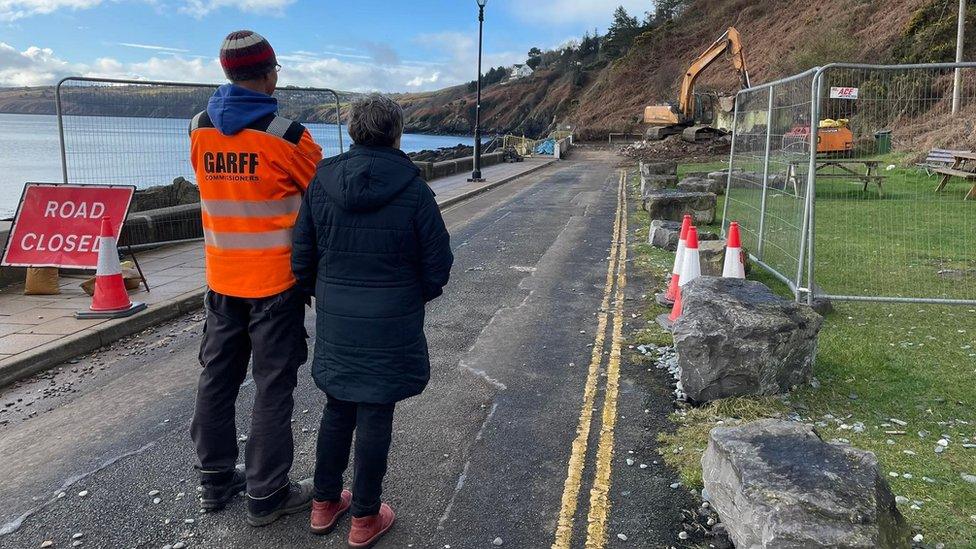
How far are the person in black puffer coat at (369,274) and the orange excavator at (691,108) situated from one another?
3371 centimetres

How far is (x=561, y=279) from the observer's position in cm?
928

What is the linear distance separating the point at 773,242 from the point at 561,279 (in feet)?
9.51

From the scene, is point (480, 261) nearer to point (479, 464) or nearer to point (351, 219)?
point (479, 464)

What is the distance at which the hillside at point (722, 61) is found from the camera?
135ft

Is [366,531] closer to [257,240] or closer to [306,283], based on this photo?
[306,283]

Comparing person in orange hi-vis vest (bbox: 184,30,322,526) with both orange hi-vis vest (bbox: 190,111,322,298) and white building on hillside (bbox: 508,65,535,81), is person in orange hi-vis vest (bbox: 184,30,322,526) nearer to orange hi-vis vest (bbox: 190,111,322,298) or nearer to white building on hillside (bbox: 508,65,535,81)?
orange hi-vis vest (bbox: 190,111,322,298)

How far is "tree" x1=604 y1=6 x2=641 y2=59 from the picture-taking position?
10588cm

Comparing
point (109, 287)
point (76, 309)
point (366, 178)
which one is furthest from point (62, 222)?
point (366, 178)

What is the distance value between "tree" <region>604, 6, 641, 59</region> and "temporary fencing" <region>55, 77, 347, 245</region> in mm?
99884

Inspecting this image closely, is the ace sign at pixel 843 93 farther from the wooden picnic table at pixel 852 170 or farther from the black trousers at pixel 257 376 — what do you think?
the black trousers at pixel 257 376

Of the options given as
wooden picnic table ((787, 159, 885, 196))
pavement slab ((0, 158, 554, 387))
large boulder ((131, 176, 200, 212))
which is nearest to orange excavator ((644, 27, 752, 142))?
wooden picnic table ((787, 159, 885, 196))

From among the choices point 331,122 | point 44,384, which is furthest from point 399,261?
point 331,122

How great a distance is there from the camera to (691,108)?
42.0 metres

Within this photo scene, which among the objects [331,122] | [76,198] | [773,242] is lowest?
[773,242]
